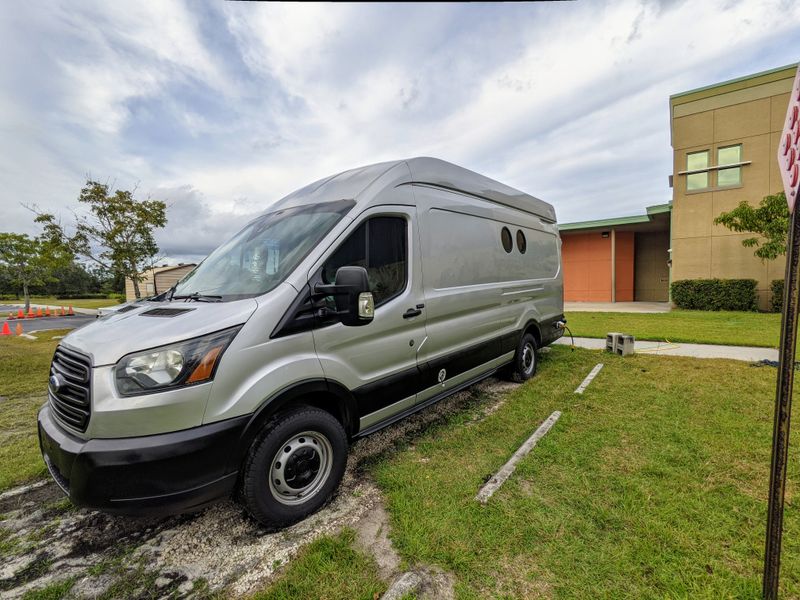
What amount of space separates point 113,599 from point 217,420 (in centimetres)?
99

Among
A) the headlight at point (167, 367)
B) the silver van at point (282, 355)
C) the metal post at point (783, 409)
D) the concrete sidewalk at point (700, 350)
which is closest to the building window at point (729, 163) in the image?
the concrete sidewalk at point (700, 350)

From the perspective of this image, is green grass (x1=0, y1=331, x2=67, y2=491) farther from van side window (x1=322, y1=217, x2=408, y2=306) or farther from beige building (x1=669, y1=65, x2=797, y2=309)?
beige building (x1=669, y1=65, x2=797, y2=309)

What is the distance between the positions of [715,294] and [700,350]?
30.6 feet

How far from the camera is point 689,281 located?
14922 millimetres

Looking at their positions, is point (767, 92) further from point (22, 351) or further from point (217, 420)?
point (22, 351)

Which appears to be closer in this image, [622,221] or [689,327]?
[689,327]

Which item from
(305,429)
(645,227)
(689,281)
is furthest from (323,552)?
(645,227)

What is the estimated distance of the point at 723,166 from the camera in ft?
46.5

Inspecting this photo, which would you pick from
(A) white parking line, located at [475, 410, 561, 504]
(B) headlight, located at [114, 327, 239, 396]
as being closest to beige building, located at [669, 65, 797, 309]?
(A) white parking line, located at [475, 410, 561, 504]

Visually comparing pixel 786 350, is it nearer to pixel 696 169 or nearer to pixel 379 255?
pixel 379 255

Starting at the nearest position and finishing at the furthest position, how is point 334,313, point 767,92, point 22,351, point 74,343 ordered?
1. point 74,343
2. point 334,313
3. point 22,351
4. point 767,92

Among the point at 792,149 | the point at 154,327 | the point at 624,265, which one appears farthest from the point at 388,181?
the point at 624,265

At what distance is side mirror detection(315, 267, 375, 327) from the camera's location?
2357 millimetres

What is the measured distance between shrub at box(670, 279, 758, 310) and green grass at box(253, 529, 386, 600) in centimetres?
1718
